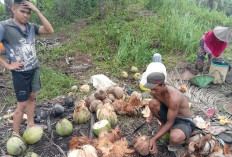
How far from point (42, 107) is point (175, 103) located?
2.52 m

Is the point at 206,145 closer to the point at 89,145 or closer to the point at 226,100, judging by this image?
the point at 89,145

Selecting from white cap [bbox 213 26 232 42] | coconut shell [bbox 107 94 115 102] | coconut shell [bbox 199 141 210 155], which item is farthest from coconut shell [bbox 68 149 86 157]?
white cap [bbox 213 26 232 42]

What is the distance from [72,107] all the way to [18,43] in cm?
158

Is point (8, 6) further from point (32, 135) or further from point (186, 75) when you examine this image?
point (186, 75)

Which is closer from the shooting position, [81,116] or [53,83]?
[81,116]

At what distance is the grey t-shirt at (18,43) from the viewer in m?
2.64

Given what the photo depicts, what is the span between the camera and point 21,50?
2.74 meters

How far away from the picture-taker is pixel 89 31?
7.59 m

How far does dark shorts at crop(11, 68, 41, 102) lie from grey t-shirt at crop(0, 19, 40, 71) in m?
0.09

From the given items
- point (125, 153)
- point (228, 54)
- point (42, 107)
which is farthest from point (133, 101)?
point (228, 54)

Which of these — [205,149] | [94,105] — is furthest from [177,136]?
[94,105]

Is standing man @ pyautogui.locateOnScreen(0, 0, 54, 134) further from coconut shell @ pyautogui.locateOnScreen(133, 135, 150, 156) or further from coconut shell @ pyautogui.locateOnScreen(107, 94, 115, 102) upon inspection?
coconut shell @ pyautogui.locateOnScreen(133, 135, 150, 156)

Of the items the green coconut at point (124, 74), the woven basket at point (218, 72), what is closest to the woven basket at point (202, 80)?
the woven basket at point (218, 72)

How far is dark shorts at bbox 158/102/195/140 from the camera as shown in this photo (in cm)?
262
